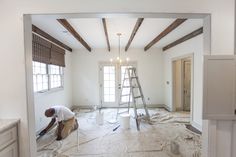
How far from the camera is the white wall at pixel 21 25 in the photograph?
1.88 meters

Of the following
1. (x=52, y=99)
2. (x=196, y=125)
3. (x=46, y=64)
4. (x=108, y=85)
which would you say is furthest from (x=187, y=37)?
(x=52, y=99)

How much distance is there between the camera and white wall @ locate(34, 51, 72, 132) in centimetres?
390

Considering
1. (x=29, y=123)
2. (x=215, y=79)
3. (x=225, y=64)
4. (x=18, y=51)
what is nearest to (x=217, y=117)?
(x=215, y=79)

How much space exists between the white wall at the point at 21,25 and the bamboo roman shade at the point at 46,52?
1.75 m

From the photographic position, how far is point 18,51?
74.2 inches

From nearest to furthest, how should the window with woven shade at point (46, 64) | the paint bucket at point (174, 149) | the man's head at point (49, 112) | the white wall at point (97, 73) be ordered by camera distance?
the paint bucket at point (174, 149) < the man's head at point (49, 112) < the window with woven shade at point (46, 64) < the white wall at point (97, 73)

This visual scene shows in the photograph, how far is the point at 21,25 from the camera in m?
1.89

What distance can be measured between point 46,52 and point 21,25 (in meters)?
2.45

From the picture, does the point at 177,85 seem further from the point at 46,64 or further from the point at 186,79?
the point at 46,64

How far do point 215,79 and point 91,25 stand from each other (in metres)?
2.79

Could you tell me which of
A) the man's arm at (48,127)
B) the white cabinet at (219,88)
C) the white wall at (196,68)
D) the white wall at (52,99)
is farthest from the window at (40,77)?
the white wall at (196,68)

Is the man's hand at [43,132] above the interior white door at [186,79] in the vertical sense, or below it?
below

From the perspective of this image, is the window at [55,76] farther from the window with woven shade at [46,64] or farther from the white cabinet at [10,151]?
the white cabinet at [10,151]

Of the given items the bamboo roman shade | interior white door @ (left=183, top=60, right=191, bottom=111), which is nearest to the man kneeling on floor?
the bamboo roman shade
